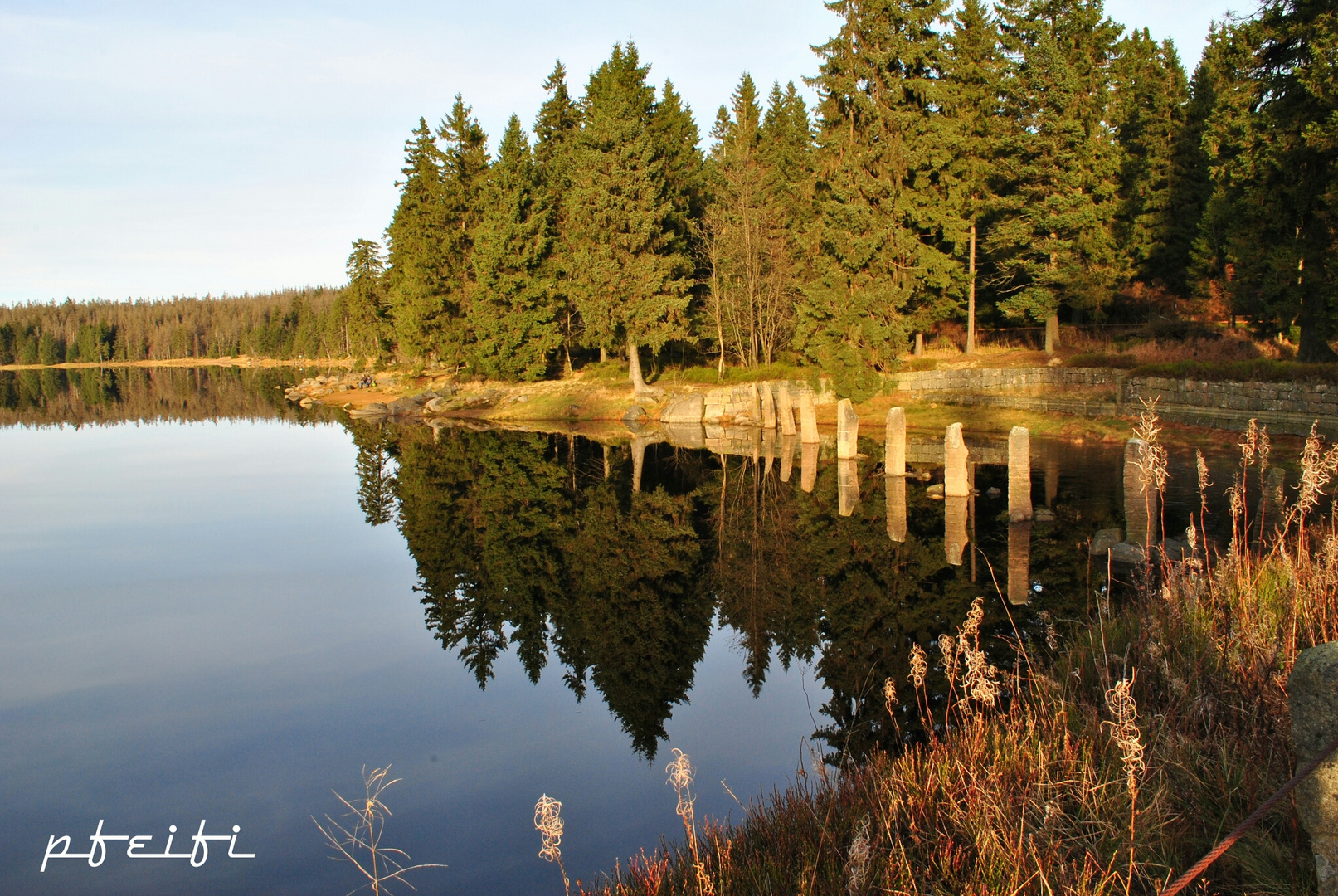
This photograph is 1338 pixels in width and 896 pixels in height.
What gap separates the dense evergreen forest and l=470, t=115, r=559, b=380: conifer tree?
0.14 m

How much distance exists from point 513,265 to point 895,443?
27354 millimetres

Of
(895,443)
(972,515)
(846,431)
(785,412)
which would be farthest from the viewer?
(785,412)

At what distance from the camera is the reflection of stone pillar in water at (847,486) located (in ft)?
62.7

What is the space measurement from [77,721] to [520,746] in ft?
17.6

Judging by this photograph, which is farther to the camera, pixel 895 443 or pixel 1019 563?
pixel 895 443

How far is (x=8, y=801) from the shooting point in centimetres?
800

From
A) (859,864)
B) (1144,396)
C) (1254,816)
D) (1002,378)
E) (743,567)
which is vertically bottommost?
(743,567)

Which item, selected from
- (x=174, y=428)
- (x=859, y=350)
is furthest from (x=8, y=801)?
(x=174, y=428)

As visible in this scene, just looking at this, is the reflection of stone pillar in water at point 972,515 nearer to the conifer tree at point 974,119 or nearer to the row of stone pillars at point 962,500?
the row of stone pillars at point 962,500

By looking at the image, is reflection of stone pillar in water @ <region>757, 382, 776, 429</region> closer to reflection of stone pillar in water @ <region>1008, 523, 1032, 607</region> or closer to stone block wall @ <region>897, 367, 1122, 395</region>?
stone block wall @ <region>897, 367, 1122, 395</region>

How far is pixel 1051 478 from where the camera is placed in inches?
824

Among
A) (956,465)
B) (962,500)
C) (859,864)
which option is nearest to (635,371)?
(956,465)

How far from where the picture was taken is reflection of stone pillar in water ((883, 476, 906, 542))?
54.2 feet

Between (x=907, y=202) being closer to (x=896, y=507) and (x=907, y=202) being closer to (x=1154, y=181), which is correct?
(x=1154, y=181)
